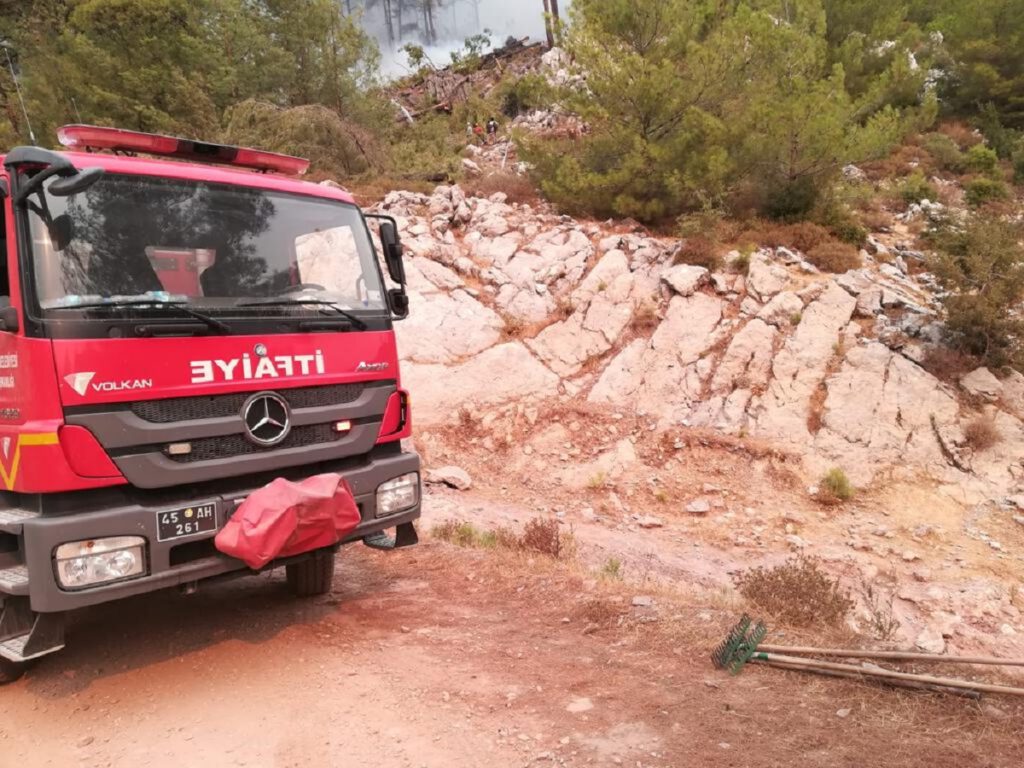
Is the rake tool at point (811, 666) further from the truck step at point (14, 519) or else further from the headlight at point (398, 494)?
the truck step at point (14, 519)

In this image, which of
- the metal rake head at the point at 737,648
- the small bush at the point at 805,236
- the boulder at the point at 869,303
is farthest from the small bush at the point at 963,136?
the metal rake head at the point at 737,648

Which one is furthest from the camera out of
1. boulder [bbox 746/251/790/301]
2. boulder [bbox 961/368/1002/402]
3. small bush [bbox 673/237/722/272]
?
small bush [bbox 673/237/722/272]

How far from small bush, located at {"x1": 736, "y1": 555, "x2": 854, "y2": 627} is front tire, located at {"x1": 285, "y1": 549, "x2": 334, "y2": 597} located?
10.2 ft

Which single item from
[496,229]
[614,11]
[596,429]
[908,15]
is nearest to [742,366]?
[596,429]

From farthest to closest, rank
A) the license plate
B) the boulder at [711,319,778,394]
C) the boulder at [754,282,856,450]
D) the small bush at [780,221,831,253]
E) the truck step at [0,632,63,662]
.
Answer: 1. the small bush at [780,221,831,253]
2. the boulder at [711,319,778,394]
3. the boulder at [754,282,856,450]
4. the license plate
5. the truck step at [0,632,63,662]

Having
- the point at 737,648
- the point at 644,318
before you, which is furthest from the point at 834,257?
the point at 737,648

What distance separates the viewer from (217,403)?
3398 mm

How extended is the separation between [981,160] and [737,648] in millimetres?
20297

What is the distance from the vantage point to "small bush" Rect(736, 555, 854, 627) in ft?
14.0

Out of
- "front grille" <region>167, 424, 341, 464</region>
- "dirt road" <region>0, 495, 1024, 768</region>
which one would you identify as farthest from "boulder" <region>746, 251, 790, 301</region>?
"front grille" <region>167, 424, 341, 464</region>

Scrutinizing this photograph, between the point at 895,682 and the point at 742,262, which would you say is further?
the point at 742,262

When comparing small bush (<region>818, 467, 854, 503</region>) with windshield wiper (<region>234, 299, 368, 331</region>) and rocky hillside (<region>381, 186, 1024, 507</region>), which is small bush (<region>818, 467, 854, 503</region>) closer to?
rocky hillside (<region>381, 186, 1024, 507</region>)

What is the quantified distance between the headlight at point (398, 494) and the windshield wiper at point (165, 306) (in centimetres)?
135

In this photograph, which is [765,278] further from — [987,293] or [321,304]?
[321,304]
